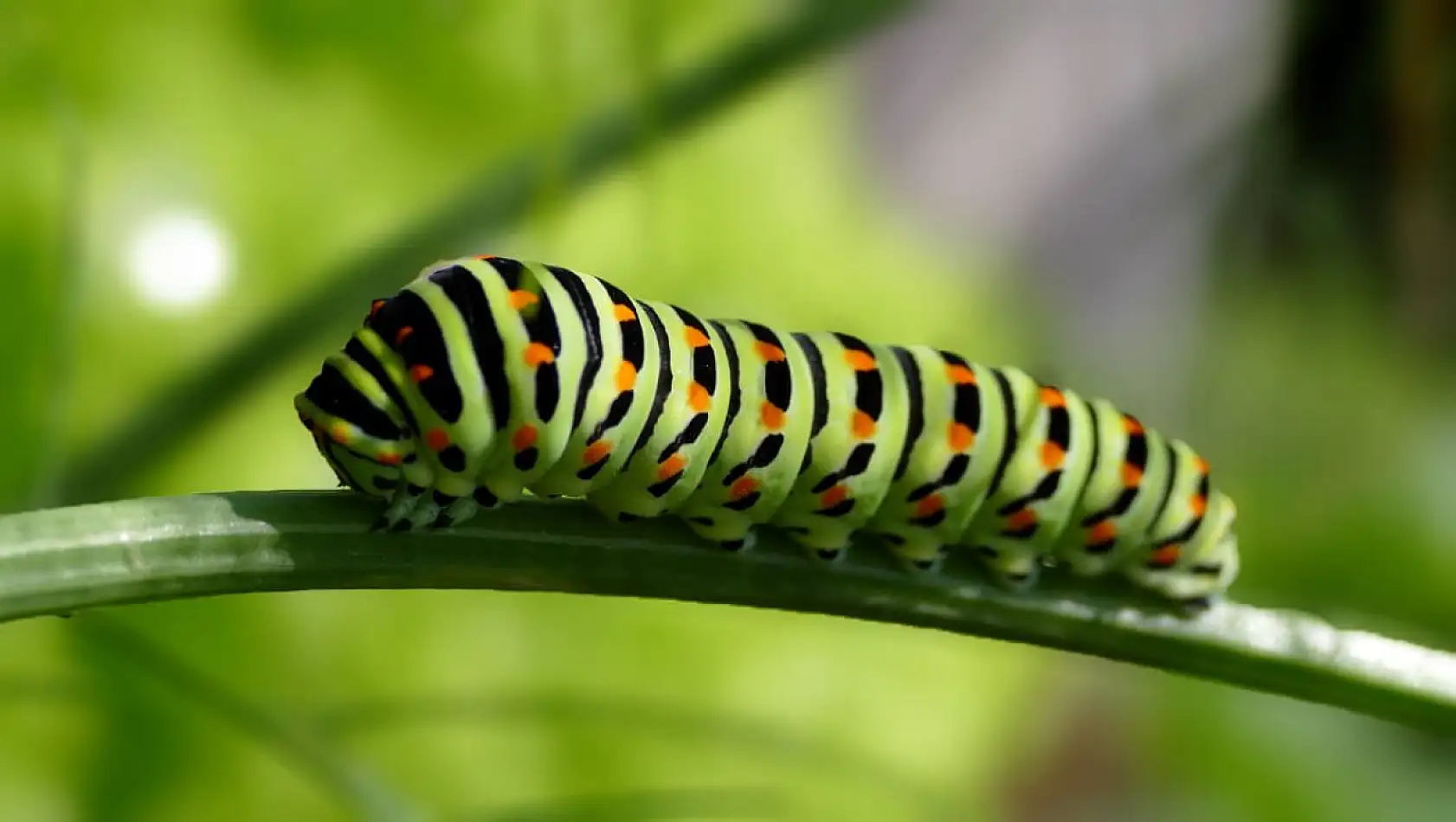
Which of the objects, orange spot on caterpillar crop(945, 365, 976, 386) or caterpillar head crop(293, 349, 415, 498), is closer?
caterpillar head crop(293, 349, 415, 498)

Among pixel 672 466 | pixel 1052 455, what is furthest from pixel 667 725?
pixel 672 466

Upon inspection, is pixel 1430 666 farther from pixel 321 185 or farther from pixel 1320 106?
pixel 1320 106

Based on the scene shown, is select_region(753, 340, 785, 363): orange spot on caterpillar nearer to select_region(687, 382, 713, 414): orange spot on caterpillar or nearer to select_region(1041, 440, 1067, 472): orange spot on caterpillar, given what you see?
select_region(687, 382, 713, 414): orange spot on caterpillar

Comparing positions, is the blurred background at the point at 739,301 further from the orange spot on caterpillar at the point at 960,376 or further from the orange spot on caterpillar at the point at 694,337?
the orange spot on caterpillar at the point at 960,376

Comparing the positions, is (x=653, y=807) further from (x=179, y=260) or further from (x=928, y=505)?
(x=179, y=260)

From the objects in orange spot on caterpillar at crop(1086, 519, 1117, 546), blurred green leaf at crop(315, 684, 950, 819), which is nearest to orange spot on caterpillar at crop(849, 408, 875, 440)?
orange spot on caterpillar at crop(1086, 519, 1117, 546)

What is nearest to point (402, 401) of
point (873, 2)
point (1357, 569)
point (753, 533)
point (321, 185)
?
point (753, 533)
